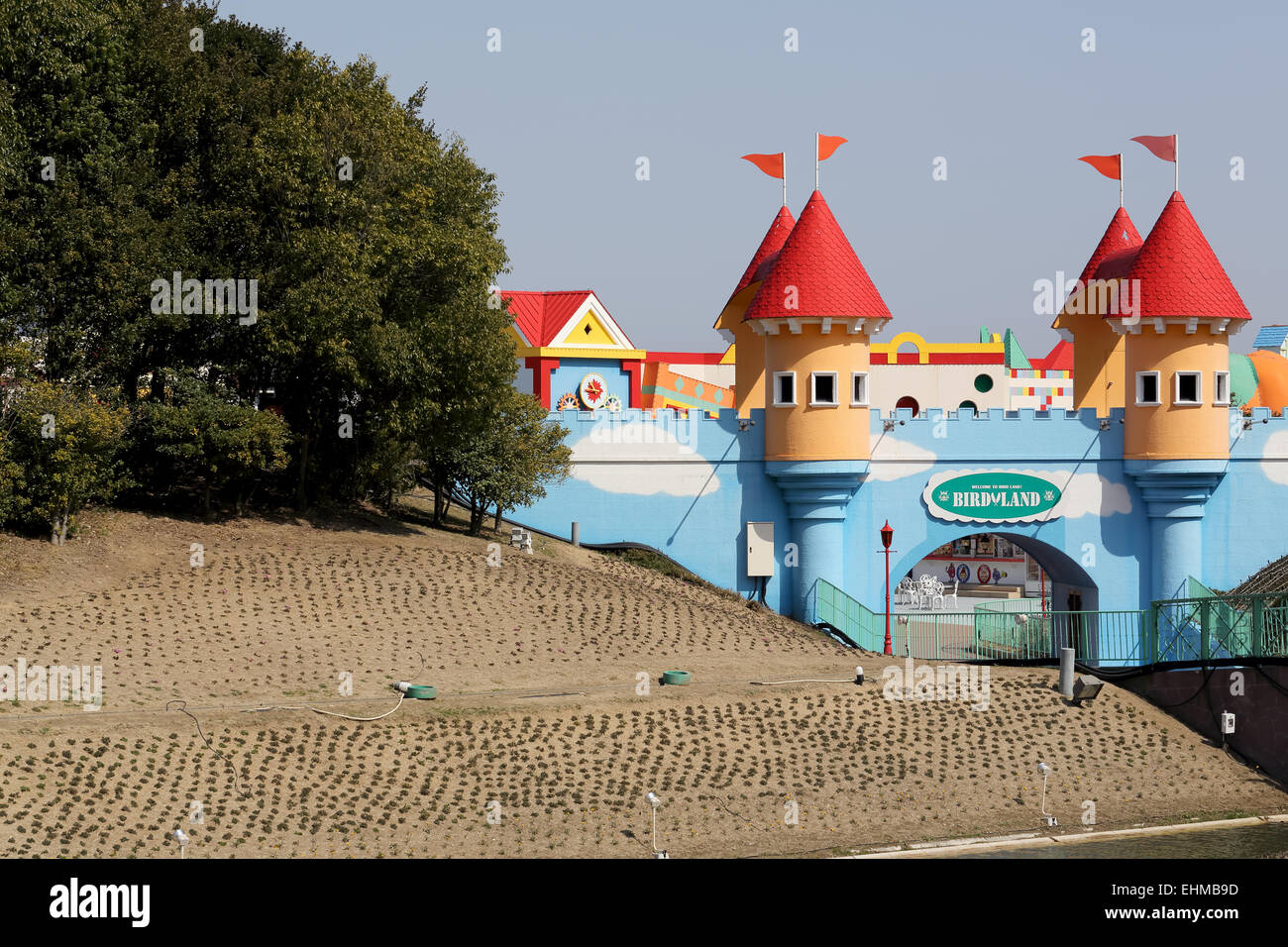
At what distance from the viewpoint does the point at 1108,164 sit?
42344 mm

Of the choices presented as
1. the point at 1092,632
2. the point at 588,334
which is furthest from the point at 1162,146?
the point at 588,334

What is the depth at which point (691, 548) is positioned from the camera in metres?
38.0

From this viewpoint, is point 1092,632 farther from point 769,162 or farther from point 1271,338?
point 1271,338

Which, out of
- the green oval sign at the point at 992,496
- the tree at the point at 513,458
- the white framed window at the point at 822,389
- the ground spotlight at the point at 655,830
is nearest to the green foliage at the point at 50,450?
the tree at the point at 513,458

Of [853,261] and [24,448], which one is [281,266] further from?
[853,261]

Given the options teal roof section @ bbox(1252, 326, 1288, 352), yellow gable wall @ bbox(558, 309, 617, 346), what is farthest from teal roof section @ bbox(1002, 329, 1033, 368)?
yellow gable wall @ bbox(558, 309, 617, 346)

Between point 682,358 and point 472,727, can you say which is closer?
point 472,727

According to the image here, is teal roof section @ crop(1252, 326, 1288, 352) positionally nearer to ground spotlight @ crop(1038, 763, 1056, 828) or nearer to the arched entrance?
the arched entrance

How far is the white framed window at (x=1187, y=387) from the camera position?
3753 centimetres

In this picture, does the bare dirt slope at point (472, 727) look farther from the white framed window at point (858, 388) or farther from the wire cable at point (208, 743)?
the white framed window at point (858, 388)

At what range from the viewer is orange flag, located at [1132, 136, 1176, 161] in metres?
38.6

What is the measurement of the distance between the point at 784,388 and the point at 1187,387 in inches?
422
